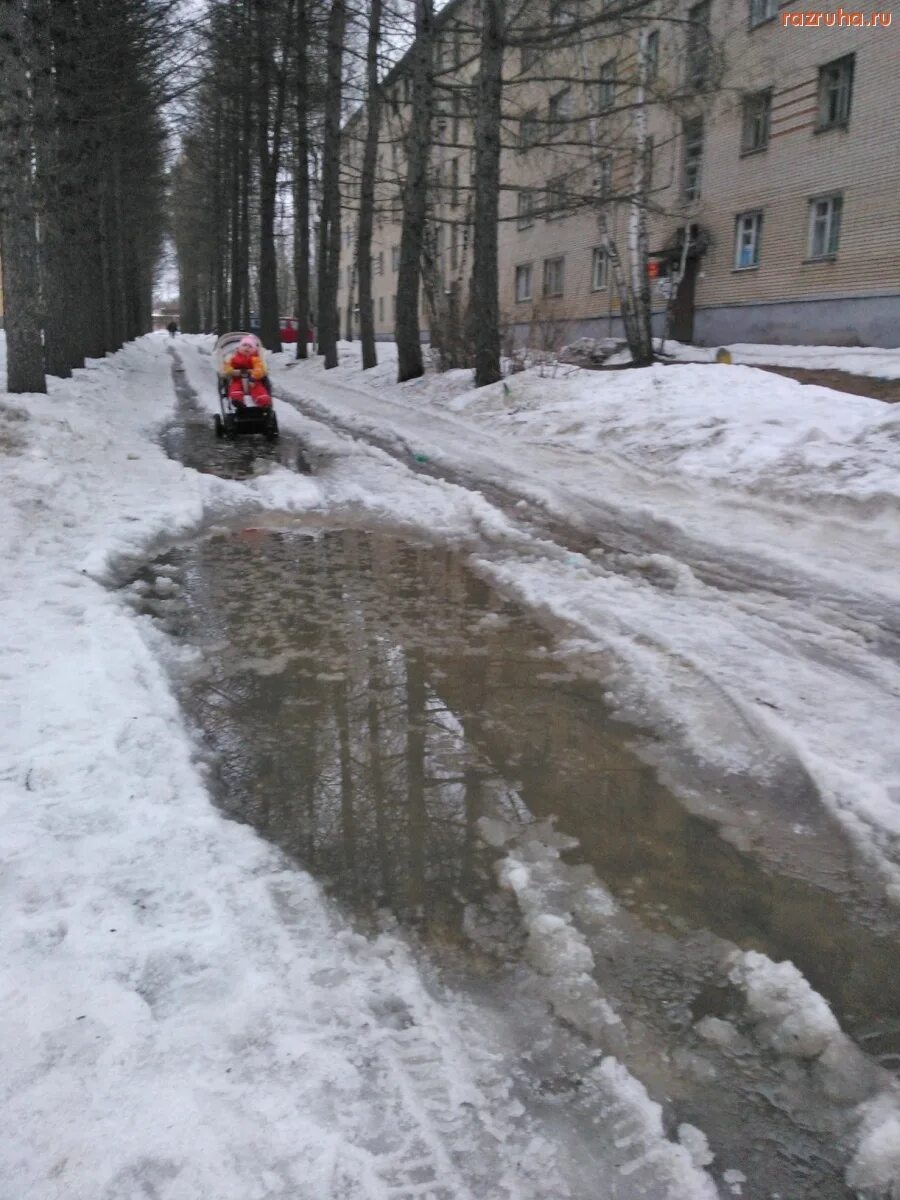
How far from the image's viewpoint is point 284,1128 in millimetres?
1922

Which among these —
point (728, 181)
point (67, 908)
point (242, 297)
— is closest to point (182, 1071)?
point (67, 908)

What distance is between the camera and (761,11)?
22.9 meters

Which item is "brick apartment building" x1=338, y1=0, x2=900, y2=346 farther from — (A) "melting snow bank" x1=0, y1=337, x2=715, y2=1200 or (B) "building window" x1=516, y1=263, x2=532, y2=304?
(A) "melting snow bank" x1=0, y1=337, x2=715, y2=1200

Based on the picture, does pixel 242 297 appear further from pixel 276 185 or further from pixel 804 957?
pixel 804 957

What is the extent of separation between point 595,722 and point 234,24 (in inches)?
904

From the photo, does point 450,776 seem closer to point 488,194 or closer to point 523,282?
point 488,194

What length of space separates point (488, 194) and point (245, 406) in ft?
22.1

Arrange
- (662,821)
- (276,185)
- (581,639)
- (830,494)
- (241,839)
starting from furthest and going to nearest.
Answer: (276,185) → (830,494) → (581,639) → (662,821) → (241,839)

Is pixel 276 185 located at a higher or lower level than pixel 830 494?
higher

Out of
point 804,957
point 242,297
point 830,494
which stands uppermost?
point 242,297

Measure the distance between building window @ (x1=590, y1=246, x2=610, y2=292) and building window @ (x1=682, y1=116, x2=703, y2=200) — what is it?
3699mm

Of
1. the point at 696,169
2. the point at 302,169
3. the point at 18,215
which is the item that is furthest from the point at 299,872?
the point at 302,169

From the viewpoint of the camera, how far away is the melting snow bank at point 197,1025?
1.85m

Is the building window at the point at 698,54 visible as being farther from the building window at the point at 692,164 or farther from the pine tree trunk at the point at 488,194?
the building window at the point at 692,164
